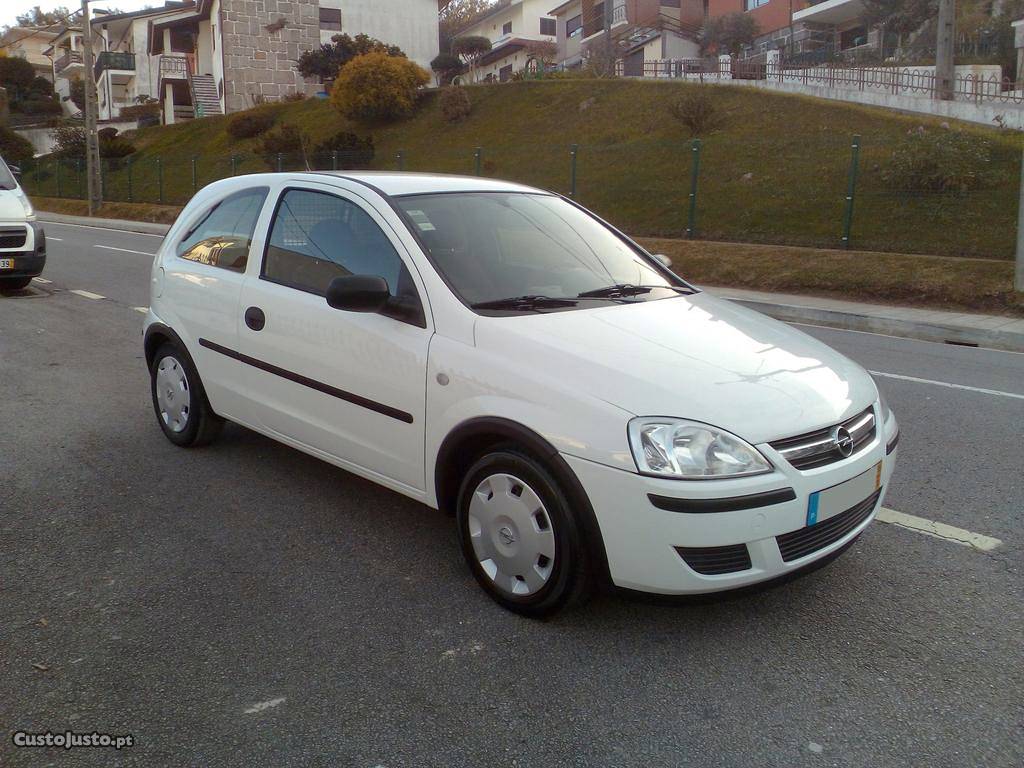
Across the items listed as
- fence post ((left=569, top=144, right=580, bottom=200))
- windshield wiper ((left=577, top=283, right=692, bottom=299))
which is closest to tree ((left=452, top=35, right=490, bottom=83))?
fence post ((left=569, top=144, right=580, bottom=200))

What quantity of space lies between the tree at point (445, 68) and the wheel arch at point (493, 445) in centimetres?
5120

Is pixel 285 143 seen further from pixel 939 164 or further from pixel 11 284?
pixel 939 164

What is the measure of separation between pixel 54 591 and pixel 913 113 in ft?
95.5

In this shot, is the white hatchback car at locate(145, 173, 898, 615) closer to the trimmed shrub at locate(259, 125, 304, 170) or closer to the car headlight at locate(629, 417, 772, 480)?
the car headlight at locate(629, 417, 772, 480)

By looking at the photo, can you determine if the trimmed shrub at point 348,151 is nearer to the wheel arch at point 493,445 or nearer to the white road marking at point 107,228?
the white road marking at point 107,228

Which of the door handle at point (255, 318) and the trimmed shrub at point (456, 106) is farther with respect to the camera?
the trimmed shrub at point (456, 106)

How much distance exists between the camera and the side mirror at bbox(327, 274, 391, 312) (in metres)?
3.68

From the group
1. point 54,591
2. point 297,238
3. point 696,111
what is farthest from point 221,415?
point 696,111

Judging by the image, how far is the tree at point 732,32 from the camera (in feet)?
167

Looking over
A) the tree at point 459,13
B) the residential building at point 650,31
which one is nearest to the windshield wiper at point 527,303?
the residential building at point 650,31

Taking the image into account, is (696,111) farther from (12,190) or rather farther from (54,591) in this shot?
(54,591)

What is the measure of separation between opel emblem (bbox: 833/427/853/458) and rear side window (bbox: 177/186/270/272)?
3044 mm

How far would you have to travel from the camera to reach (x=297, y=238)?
4484mm

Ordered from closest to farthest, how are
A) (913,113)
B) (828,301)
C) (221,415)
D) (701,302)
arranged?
(701,302) < (221,415) < (828,301) < (913,113)
